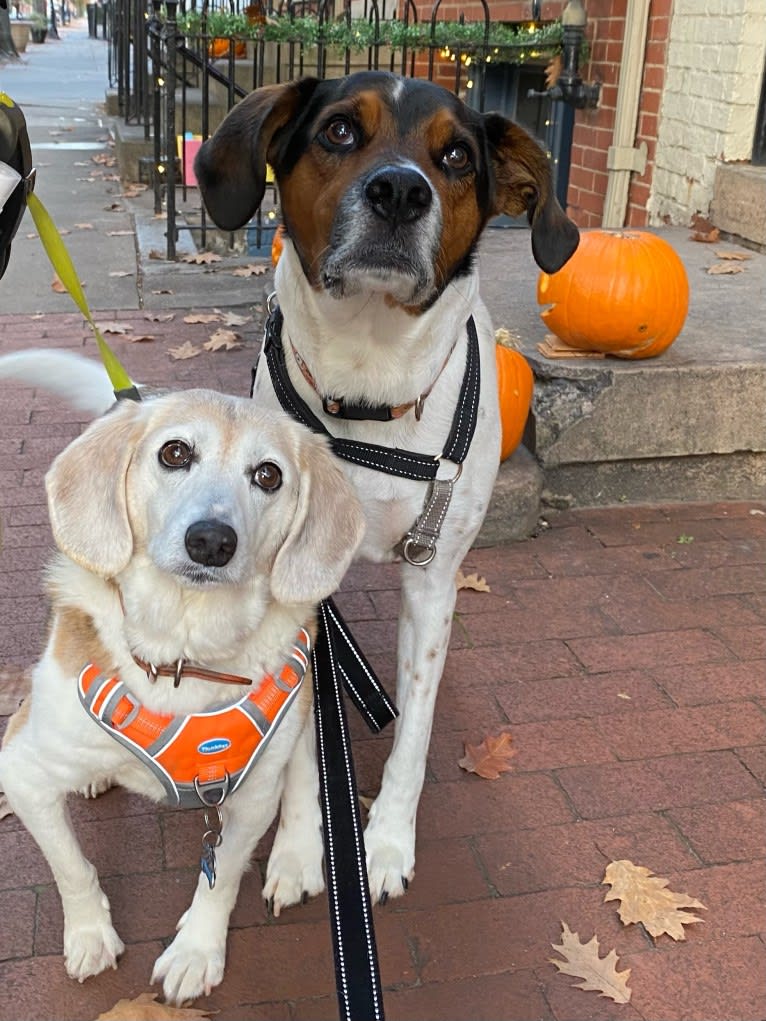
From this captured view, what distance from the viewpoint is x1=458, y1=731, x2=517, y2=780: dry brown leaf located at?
10.1ft

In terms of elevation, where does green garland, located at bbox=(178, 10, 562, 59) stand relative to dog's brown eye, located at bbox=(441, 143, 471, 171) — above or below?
above

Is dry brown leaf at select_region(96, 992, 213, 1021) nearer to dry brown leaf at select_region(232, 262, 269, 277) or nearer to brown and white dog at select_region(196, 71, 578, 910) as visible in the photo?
brown and white dog at select_region(196, 71, 578, 910)

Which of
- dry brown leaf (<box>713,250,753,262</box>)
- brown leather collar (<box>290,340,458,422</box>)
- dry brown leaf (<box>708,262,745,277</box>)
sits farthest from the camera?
dry brown leaf (<box>713,250,753,262</box>)

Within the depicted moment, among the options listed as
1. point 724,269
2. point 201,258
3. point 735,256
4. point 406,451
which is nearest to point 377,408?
point 406,451

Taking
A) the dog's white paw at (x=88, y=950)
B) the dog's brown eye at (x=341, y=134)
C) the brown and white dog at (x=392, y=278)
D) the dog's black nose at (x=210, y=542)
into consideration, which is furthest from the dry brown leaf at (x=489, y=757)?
the dog's brown eye at (x=341, y=134)

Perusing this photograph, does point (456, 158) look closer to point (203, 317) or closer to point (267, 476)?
point (267, 476)

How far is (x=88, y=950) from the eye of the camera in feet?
7.74

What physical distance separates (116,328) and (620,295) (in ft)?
11.5

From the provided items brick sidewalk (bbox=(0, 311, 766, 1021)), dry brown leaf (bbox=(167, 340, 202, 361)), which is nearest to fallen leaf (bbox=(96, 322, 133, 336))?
dry brown leaf (bbox=(167, 340, 202, 361))

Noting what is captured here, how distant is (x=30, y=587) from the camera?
3852 millimetres

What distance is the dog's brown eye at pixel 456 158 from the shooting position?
2.58 m

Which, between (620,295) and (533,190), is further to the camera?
(620,295)

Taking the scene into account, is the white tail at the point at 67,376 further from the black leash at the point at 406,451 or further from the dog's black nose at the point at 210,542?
the dog's black nose at the point at 210,542

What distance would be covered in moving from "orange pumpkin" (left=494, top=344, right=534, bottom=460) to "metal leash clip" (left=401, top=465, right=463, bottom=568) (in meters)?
1.46
